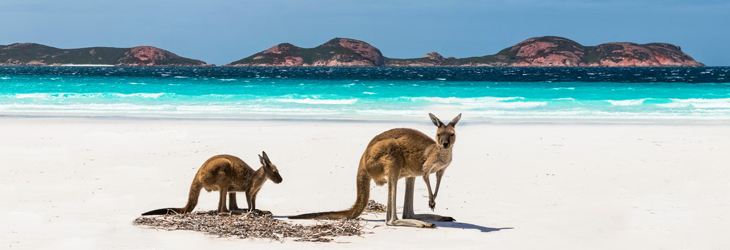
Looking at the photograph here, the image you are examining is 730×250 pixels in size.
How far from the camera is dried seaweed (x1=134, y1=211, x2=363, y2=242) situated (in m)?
5.49

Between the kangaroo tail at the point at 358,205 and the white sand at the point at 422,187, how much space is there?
226 millimetres

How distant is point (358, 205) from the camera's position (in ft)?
19.4

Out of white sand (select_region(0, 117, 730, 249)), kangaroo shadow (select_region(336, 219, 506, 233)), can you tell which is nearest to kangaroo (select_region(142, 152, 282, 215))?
white sand (select_region(0, 117, 730, 249))

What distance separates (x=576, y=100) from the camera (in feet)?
98.8

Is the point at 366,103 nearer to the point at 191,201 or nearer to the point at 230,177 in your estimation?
the point at 191,201

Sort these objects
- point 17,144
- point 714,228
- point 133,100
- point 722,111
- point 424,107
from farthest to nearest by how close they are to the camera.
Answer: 1. point 133,100
2. point 424,107
3. point 722,111
4. point 17,144
5. point 714,228

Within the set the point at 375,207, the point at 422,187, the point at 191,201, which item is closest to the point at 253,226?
the point at 191,201

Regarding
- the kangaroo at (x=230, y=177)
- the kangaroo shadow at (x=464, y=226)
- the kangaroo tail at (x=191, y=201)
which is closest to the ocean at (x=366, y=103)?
the kangaroo shadow at (x=464, y=226)

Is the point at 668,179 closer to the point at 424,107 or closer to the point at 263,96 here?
the point at 424,107

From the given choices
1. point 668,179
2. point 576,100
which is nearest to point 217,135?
point 668,179

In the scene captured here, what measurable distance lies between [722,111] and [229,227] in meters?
22.1

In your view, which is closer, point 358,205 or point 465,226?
point 358,205

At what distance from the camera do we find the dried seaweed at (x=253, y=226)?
216 inches

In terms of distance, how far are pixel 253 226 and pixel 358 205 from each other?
35.4 inches
